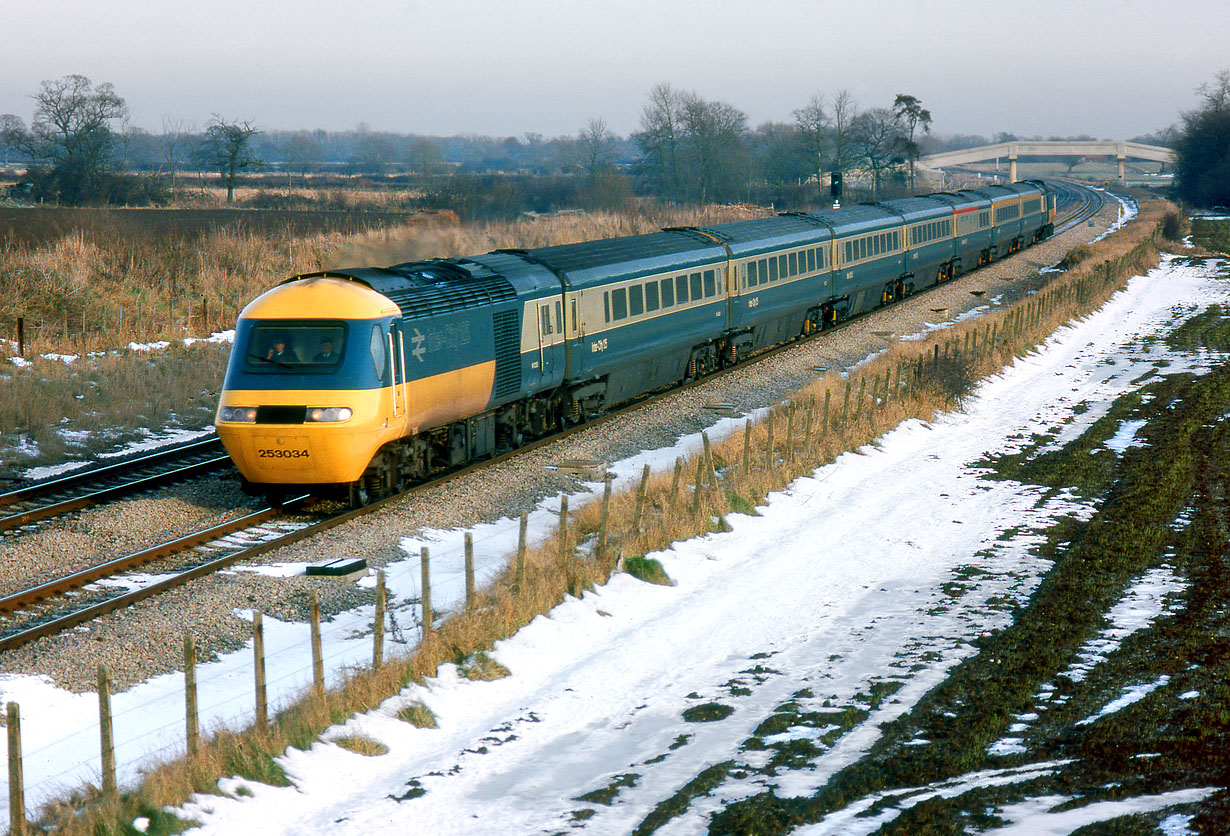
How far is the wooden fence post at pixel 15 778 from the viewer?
773 cm

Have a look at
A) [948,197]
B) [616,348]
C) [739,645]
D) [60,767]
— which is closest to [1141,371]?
[616,348]

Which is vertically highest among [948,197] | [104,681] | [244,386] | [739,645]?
[948,197]

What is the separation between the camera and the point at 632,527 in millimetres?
15461

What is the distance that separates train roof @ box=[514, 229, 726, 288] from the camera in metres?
21.9

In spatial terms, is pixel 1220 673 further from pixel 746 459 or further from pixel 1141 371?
A: pixel 1141 371

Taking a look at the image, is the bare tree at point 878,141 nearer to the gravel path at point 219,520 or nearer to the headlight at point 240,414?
the gravel path at point 219,520

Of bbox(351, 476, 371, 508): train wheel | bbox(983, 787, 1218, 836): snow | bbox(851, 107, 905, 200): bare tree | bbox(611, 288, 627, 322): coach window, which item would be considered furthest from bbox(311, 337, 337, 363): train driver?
bbox(851, 107, 905, 200): bare tree

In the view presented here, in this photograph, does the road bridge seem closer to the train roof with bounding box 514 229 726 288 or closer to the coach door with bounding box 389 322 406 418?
the train roof with bounding box 514 229 726 288

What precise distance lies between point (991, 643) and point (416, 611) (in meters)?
5.88

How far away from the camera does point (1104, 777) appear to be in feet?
29.4

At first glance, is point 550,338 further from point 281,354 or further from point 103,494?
point 103,494

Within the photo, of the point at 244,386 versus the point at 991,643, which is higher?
the point at 244,386

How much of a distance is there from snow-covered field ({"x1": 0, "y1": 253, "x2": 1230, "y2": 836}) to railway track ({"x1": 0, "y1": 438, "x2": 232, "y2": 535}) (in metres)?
4.34

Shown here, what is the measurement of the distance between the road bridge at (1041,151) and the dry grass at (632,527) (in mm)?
150810
